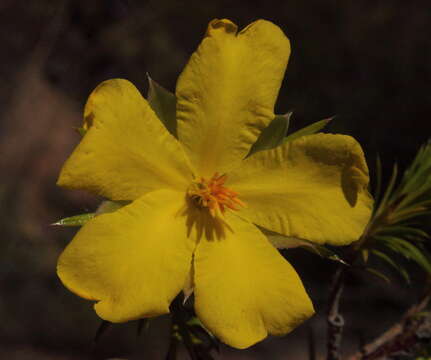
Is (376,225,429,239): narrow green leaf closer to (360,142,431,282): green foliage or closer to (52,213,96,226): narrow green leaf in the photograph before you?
(360,142,431,282): green foliage

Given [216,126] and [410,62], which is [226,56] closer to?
[216,126]

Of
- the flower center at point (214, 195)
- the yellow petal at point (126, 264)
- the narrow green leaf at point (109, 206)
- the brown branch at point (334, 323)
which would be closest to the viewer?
the yellow petal at point (126, 264)

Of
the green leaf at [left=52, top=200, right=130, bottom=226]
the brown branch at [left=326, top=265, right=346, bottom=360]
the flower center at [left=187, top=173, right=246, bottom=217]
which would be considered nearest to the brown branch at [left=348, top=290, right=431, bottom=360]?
the brown branch at [left=326, top=265, right=346, bottom=360]

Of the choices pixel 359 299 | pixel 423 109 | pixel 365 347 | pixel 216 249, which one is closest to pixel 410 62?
pixel 423 109

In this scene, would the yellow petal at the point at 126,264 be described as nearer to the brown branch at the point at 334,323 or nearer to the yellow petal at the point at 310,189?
the yellow petal at the point at 310,189

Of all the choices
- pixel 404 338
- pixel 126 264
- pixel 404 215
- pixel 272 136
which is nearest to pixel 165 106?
pixel 272 136

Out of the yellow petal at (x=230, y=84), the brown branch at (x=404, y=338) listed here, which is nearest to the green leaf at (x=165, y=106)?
the yellow petal at (x=230, y=84)

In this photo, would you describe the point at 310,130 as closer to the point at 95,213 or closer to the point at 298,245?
the point at 298,245
